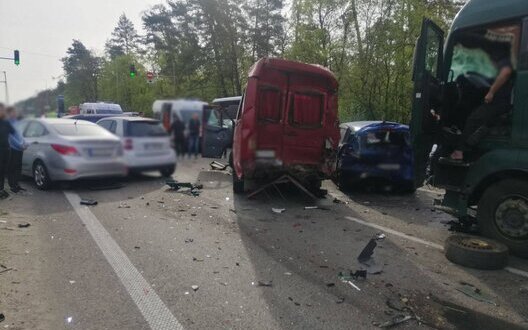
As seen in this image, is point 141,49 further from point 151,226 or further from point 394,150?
point 394,150

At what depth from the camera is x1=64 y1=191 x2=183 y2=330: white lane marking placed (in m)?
4.08

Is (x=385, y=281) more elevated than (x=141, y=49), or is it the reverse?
(x=141, y=49)

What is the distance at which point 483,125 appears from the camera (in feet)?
20.5

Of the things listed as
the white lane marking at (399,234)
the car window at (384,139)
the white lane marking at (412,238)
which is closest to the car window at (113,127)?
the white lane marking at (412,238)

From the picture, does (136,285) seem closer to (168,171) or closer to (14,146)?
(14,146)

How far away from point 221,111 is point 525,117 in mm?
6195

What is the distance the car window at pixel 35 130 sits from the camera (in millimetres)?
899

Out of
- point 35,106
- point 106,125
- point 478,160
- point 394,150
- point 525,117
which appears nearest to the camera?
point 35,106

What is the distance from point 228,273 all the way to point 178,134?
4768 mm

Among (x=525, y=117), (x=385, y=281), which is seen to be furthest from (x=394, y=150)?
(x=385, y=281)

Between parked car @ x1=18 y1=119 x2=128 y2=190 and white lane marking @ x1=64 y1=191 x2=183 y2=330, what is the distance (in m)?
1.91

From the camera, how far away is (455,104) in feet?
21.9

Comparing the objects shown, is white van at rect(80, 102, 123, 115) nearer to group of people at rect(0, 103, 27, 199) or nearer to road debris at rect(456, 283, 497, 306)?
group of people at rect(0, 103, 27, 199)

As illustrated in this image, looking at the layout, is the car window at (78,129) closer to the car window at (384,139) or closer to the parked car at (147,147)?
the parked car at (147,147)
